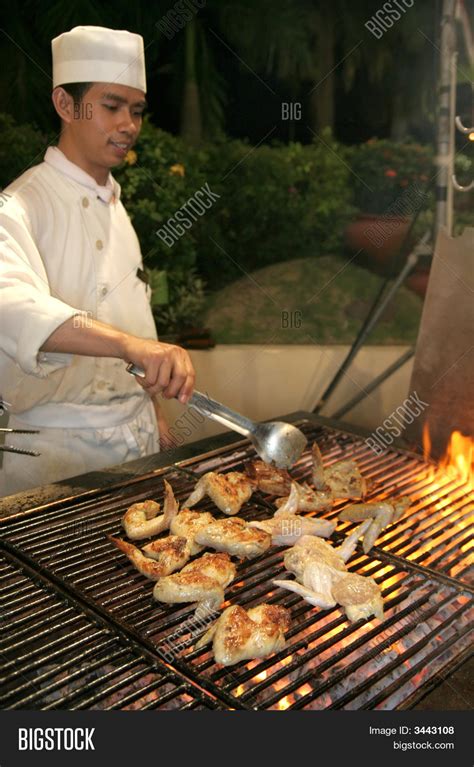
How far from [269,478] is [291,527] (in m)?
0.44

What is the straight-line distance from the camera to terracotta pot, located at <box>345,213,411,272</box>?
8.05 m

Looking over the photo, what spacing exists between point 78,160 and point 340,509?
2.04 m

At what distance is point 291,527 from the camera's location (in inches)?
95.6

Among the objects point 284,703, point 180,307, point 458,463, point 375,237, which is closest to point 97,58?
point 458,463

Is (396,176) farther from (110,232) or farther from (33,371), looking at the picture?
(33,371)

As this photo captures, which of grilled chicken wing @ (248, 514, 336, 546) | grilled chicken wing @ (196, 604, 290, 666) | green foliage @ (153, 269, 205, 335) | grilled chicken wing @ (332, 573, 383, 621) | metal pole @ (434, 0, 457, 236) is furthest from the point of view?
green foliage @ (153, 269, 205, 335)

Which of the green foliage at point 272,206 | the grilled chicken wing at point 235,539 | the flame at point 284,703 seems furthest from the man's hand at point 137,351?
the green foliage at point 272,206

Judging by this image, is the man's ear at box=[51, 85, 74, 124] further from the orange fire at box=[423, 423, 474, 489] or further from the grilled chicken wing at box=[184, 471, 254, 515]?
the orange fire at box=[423, 423, 474, 489]

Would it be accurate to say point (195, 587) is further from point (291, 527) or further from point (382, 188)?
point (382, 188)

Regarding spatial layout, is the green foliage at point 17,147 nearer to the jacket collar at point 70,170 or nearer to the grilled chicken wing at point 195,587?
the jacket collar at point 70,170

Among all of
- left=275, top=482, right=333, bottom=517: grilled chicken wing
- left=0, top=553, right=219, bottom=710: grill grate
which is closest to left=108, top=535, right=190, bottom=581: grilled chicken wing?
left=0, top=553, right=219, bottom=710: grill grate

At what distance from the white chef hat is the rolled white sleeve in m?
0.99

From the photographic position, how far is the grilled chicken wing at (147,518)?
240 centimetres

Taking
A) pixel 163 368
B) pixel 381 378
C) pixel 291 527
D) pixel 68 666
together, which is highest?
pixel 381 378
